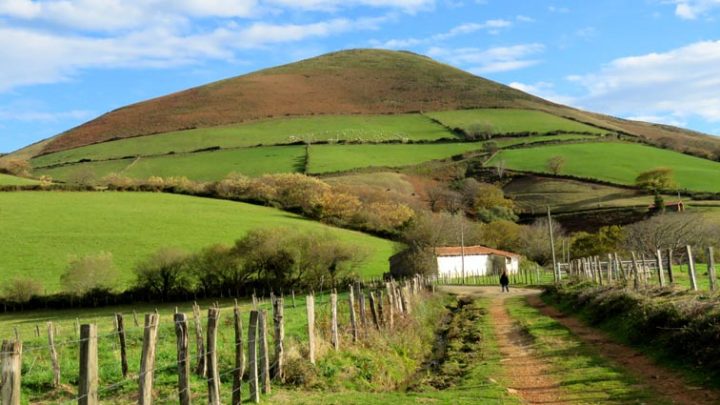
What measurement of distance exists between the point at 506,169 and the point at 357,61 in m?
93.9

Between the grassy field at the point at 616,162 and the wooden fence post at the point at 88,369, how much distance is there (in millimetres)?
107450

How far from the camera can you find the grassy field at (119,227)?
64.5 metres

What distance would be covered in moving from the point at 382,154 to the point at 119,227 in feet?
181

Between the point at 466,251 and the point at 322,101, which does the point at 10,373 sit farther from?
the point at 322,101

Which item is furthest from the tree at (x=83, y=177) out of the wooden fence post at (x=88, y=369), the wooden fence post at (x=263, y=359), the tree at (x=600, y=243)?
the wooden fence post at (x=88, y=369)

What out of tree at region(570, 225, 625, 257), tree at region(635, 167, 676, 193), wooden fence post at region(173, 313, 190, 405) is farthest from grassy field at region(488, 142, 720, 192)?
wooden fence post at region(173, 313, 190, 405)

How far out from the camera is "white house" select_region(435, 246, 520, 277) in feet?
249

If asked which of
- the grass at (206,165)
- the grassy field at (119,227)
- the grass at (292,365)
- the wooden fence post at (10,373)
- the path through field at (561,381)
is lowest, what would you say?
the path through field at (561,381)

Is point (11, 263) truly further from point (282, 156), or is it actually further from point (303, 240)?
point (282, 156)

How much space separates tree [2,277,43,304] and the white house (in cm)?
4019

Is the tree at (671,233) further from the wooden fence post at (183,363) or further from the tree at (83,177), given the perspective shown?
the tree at (83,177)

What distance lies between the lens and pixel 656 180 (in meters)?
102

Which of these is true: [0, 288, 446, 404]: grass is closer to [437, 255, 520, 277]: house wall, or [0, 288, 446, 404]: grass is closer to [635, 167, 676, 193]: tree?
[437, 255, 520, 277]: house wall

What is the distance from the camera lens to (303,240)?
6334 cm
